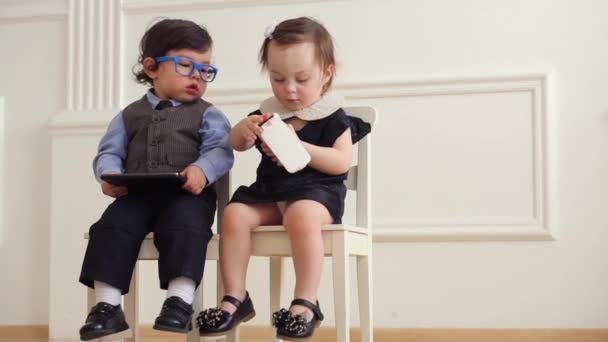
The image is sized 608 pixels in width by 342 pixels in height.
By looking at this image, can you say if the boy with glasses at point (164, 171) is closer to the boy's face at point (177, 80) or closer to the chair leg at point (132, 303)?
the boy's face at point (177, 80)

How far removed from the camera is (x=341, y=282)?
172 centimetres

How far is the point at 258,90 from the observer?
9.18 ft

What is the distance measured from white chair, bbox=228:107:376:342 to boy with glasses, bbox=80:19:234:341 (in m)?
0.14

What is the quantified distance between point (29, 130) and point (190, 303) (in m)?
1.59

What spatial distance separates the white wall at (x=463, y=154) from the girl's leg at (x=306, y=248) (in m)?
1.01

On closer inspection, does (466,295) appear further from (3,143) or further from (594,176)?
(3,143)

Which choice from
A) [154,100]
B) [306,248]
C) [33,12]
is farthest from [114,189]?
[33,12]

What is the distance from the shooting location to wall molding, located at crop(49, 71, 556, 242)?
2.58 metres

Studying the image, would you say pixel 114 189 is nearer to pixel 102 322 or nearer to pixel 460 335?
pixel 102 322

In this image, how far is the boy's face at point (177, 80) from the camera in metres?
1.88

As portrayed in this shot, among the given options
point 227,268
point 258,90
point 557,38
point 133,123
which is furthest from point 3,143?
point 557,38

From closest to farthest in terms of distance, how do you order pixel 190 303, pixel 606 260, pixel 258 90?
pixel 190 303 < pixel 606 260 < pixel 258 90

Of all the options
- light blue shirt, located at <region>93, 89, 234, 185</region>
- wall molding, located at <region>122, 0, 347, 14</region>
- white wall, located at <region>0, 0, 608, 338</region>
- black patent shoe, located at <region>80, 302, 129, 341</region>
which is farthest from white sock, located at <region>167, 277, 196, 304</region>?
wall molding, located at <region>122, 0, 347, 14</region>

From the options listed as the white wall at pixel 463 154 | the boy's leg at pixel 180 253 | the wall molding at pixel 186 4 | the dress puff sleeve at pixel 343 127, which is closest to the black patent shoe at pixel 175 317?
the boy's leg at pixel 180 253
